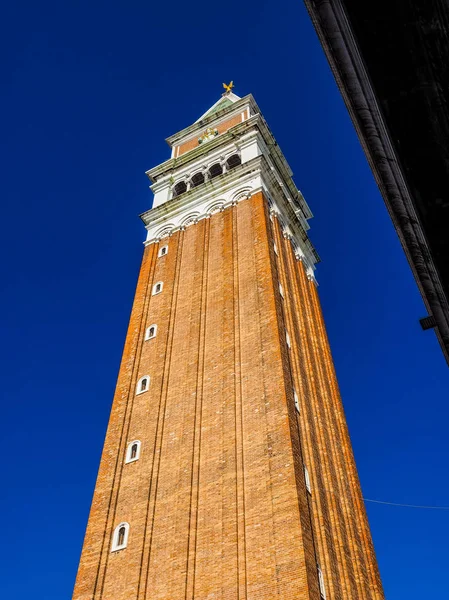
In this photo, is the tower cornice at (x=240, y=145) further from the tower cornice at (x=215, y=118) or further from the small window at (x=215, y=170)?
the tower cornice at (x=215, y=118)

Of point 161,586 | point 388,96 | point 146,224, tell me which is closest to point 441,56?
point 388,96

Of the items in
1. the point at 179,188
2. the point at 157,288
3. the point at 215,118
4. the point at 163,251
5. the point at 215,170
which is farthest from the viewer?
the point at 215,118

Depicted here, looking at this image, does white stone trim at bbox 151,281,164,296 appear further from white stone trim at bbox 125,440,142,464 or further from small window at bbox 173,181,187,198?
white stone trim at bbox 125,440,142,464

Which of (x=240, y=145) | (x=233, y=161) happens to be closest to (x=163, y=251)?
(x=233, y=161)

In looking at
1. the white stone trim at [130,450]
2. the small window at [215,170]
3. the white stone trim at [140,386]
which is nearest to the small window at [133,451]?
the white stone trim at [130,450]

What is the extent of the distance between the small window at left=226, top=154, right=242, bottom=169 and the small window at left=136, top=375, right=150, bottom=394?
15688mm

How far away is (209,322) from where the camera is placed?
25062mm

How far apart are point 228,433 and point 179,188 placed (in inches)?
824

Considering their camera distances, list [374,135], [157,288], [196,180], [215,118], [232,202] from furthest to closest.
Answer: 1. [215,118]
2. [196,180]
3. [232,202]
4. [157,288]
5. [374,135]

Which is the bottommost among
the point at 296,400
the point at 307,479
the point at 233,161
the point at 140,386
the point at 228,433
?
the point at 307,479

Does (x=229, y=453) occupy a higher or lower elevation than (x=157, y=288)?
lower

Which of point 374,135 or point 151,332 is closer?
point 374,135

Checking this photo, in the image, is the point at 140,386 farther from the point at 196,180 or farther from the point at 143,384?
the point at 196,180

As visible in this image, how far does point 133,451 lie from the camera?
71.1 feet
